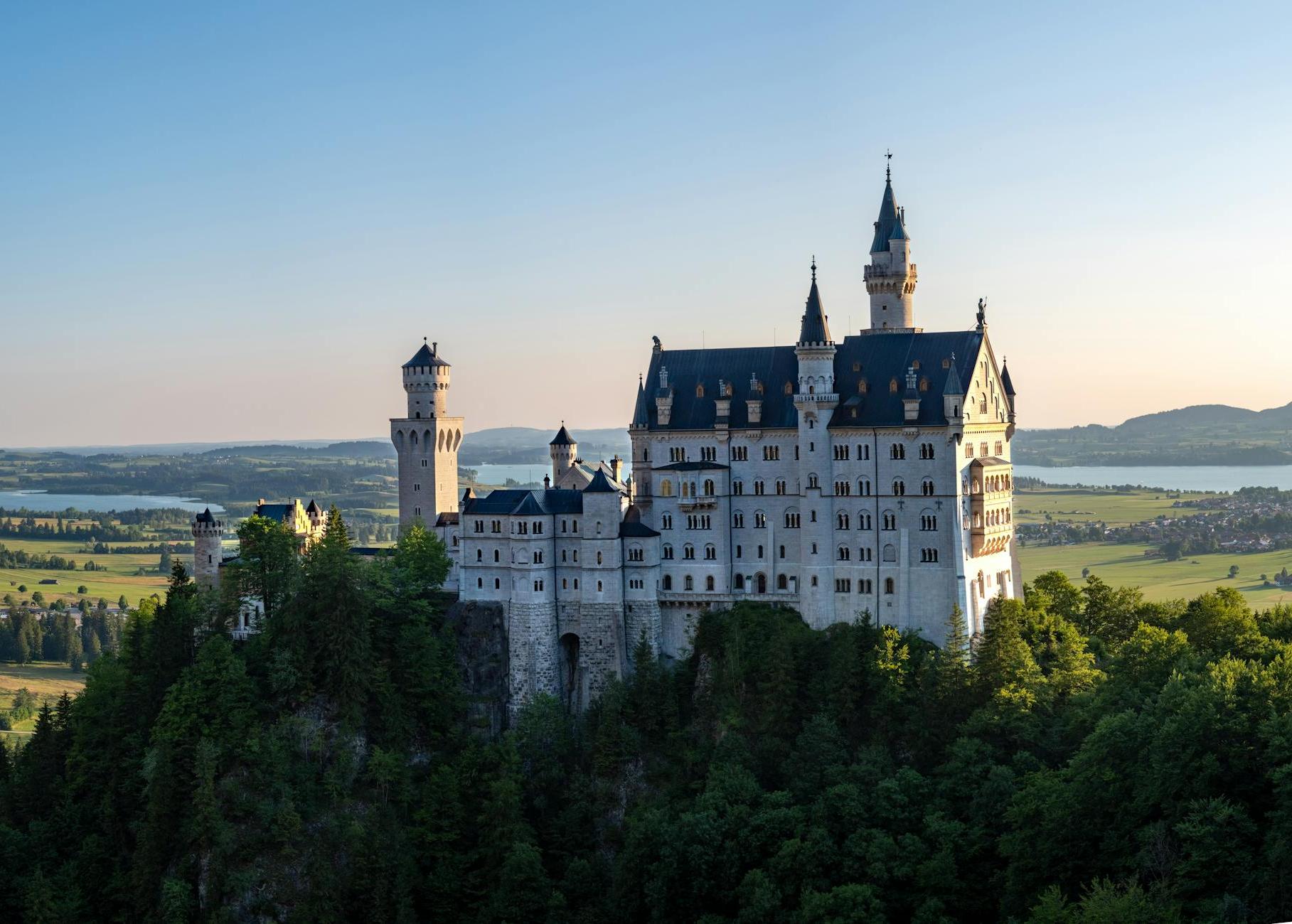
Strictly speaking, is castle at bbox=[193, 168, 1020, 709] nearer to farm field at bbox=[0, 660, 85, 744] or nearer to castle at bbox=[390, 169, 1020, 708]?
castle at bbox=[390, 169, 1020, 708]

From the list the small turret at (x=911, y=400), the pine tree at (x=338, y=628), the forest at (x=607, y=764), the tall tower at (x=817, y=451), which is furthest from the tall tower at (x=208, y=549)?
the small turret at (x=911, y=400)

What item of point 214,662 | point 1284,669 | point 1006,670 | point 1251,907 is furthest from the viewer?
point 214,662

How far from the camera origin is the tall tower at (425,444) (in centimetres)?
10881

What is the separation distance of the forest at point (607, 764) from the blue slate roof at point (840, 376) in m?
12.8

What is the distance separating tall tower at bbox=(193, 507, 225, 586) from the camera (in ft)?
338

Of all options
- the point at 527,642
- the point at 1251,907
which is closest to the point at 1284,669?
the point at 1251,907

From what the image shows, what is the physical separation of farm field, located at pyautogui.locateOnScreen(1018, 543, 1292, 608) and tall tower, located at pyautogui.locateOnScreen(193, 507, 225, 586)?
7259 centimetres

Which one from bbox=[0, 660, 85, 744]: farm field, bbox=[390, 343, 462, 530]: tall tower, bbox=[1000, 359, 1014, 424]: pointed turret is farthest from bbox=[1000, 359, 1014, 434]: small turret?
bbox=[0, 660, 85, 744]: farm field

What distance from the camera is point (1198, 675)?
71.2 meters

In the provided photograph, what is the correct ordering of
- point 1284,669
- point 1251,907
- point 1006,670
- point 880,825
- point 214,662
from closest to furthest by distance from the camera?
point 1251,907, point 1284,669, point 880,825, point 1006,670, point 214,662

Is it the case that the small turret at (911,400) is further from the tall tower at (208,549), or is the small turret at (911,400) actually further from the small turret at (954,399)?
the tall tower at (208,549)

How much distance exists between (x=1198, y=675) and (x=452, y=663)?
47.1 m

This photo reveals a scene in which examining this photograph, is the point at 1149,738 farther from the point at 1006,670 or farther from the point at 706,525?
the point at 706,525

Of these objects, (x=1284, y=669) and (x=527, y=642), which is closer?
(x=1284, y=669)
